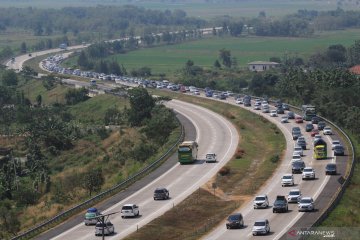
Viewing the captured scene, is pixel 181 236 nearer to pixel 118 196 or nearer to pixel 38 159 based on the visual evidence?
pixel 118 196

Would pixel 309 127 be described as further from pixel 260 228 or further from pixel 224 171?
pixel 260 228

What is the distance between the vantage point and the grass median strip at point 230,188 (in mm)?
77562

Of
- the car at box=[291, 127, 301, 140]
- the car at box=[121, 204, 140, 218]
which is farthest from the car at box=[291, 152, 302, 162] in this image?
the car at box=[121, 204, 140, 218]

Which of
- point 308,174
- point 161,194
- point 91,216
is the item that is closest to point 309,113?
point 308,174

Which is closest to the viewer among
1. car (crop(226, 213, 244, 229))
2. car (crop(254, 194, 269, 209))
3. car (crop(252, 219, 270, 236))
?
car (crop(252, 219, 270, 236))

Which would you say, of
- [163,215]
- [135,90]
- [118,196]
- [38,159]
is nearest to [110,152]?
[38,159]

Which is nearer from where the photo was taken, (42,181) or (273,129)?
(42,181)

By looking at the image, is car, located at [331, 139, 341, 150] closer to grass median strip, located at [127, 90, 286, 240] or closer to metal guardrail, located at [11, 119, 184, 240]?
grass median strip, located at [127, 90, 286, 240]

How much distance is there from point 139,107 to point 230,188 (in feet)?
208

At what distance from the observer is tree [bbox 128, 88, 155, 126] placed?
155375 millimetres

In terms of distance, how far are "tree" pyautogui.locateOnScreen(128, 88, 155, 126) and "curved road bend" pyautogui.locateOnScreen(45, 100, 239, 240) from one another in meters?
7.06

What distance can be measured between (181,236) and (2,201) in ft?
112

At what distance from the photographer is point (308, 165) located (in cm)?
10338

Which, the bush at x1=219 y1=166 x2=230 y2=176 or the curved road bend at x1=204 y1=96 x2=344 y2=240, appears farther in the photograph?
the bush at x1=219 y1=166 x2=230 y2=176
